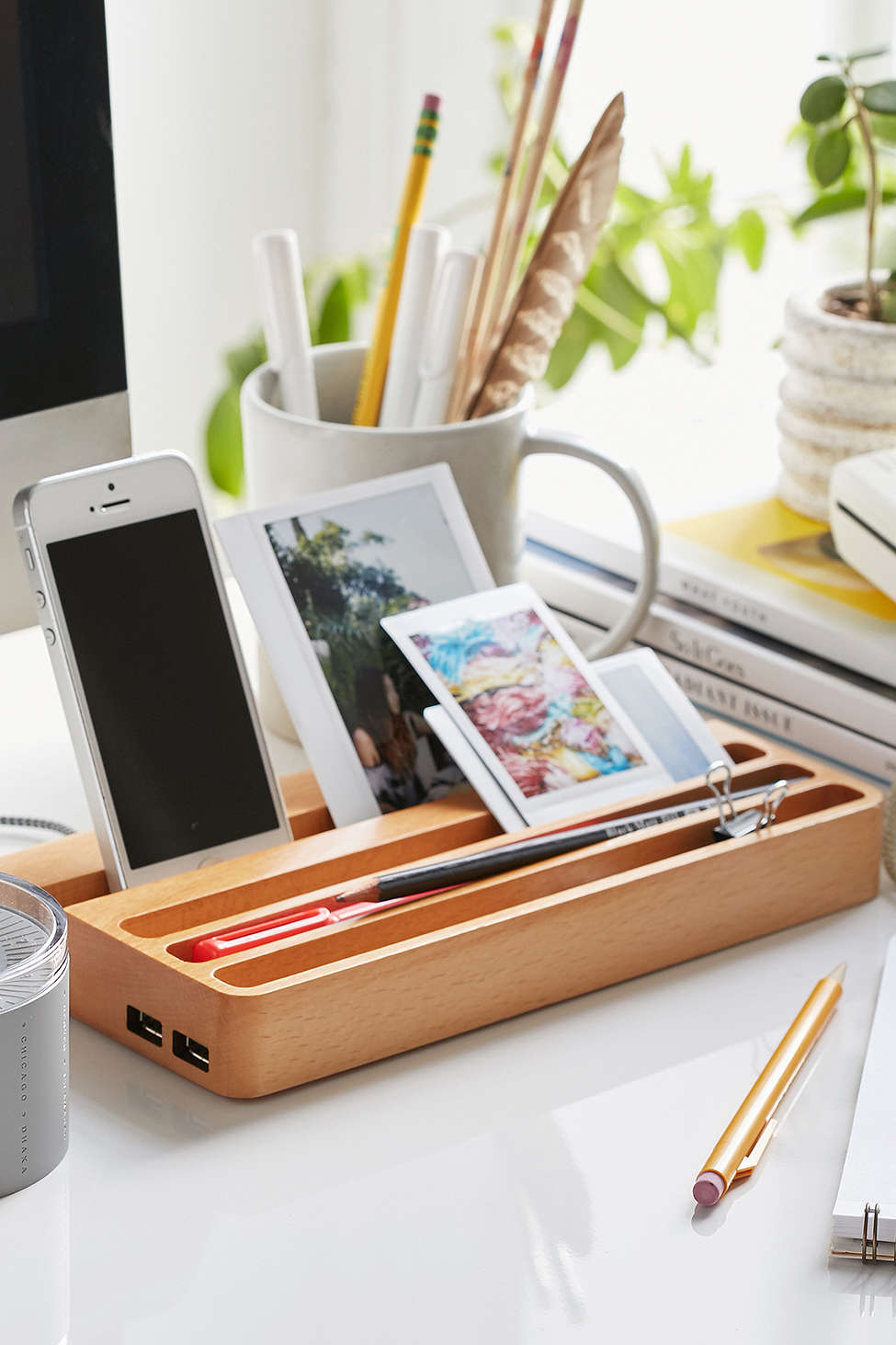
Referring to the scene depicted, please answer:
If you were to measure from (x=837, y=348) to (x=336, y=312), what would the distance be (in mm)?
646

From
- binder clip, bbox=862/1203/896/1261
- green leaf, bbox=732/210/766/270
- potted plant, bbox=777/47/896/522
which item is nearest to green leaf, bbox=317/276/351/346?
green leaf, bbox=732/210/766/270

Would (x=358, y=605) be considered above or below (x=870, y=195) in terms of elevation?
below

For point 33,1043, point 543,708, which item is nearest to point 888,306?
point 543,708

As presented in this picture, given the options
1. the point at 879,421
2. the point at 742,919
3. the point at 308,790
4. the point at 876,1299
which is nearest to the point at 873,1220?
the point at 876,1299

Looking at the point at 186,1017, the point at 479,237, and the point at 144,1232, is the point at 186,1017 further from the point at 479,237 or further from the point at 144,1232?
the point at 479,237

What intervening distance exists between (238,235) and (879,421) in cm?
101

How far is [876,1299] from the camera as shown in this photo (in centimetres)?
45

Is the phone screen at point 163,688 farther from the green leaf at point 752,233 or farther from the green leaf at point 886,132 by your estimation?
the green leaf at point 752,233

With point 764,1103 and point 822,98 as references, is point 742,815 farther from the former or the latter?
point 822,98

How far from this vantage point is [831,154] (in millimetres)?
844

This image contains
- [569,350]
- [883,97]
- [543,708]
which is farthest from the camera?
[569,350]

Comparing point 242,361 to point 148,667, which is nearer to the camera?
point 148,667

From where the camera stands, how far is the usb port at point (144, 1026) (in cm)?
55

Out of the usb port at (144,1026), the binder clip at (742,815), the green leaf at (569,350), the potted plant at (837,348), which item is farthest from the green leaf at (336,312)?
the usb port at (144,1026)
